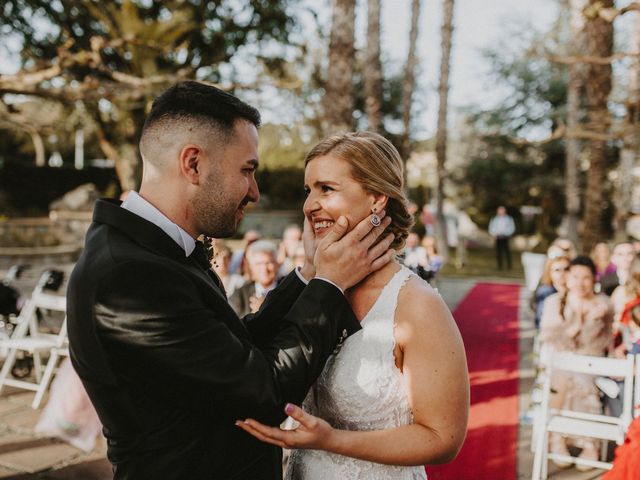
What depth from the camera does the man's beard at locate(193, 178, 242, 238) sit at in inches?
65.4

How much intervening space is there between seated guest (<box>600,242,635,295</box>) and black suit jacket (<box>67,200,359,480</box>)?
21.8 feet

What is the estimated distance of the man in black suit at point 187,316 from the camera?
1369mm

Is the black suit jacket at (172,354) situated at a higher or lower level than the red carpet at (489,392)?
higher

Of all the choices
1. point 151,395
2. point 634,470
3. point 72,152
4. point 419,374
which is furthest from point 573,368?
point 72,152

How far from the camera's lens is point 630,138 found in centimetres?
988

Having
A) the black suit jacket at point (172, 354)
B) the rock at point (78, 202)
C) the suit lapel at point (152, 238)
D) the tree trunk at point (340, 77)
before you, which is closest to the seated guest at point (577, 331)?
the tree trunk at point (340, 77)

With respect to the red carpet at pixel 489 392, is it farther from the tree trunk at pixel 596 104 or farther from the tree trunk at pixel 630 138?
the tree trunk at pixel 630 138

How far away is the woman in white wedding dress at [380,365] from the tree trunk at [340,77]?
21.6 ft

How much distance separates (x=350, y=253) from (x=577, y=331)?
4.58 metres

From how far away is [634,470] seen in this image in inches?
111

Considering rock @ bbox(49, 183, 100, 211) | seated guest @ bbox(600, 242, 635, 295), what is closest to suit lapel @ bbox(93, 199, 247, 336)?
seated guest @ bbox(600, 242, 635, 295)

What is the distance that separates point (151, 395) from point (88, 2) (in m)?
16.0

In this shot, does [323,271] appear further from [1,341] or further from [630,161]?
[630,161]

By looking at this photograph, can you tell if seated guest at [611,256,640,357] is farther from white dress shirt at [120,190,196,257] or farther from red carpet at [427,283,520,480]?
white dress shirt at [120,190,196,257]
